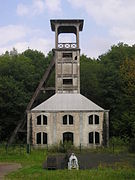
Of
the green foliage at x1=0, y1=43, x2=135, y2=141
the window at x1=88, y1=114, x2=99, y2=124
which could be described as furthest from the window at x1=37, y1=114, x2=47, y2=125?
the green foliage at x1=0, y1=43, x2=135, y2=141

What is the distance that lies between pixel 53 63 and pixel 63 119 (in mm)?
7327

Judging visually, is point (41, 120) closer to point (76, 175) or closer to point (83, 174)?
point (83, 174)

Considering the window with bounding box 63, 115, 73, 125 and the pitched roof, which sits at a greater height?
the pitched roof

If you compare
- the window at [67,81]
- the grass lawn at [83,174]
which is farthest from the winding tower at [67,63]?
the grass lawn at [83,174]

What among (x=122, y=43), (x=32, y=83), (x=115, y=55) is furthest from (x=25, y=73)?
(x=122, y=43)

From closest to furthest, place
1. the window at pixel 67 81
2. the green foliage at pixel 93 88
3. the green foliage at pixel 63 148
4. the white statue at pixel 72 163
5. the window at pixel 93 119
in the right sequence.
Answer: the white statue at pixel 72 163
the green foliage at pixel 63 148
the window at pixel 93 119
the window at pixel 67 81
the green foliage at pixel 93 88

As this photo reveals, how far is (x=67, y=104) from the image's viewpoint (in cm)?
4091

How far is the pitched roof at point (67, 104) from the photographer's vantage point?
4038 centimetres

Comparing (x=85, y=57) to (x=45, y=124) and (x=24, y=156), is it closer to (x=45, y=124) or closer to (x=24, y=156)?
(x=45, y=124)

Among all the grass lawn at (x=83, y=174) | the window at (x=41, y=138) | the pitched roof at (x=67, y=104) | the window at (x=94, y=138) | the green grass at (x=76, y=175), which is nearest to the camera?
the green grass at (x=76, y=175)

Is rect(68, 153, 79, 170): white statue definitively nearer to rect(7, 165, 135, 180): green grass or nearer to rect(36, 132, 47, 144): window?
rect(7, 165, 135, 180): green grass

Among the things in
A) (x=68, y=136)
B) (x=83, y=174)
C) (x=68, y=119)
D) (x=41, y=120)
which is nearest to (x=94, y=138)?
(x=68, y=136)

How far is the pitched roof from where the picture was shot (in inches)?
1590

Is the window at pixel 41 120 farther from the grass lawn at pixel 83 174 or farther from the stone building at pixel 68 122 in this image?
the grass lawn at pixel 83 174
